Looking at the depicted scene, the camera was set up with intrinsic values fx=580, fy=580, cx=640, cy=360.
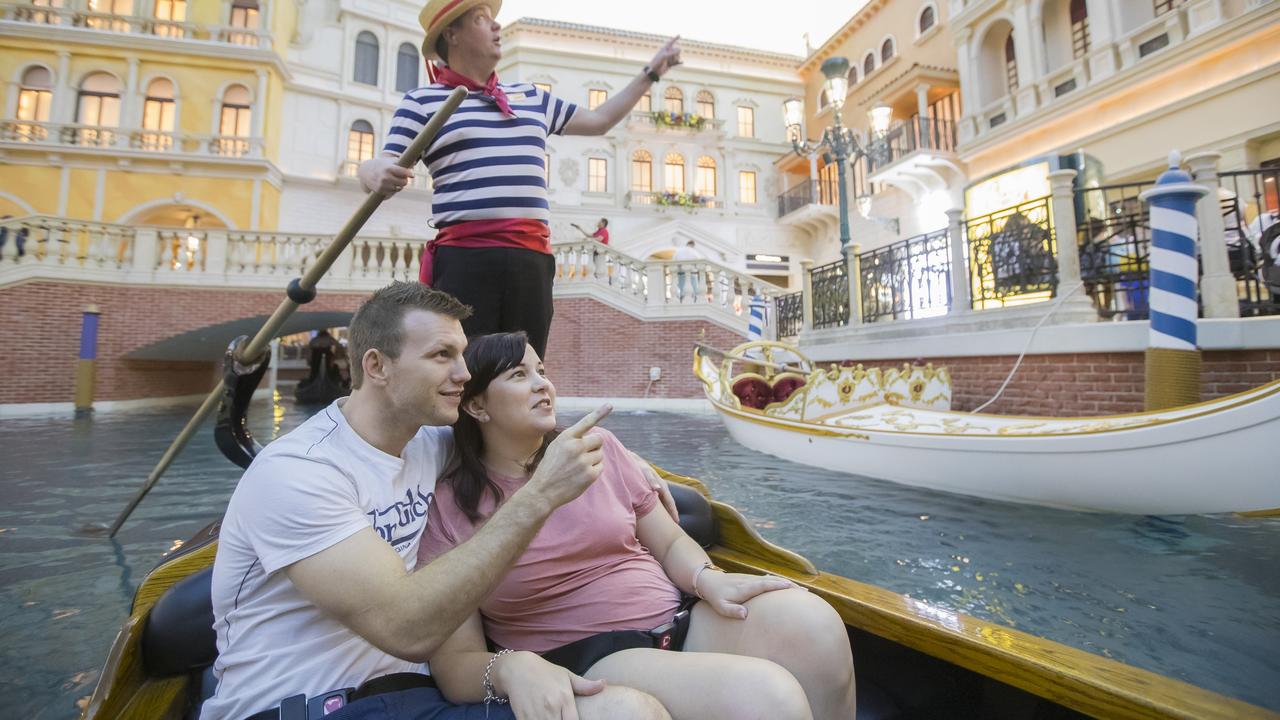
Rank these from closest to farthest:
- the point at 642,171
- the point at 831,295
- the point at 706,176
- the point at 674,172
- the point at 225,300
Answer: the point at 831,295 < the point at 225,300 < the point at 642,171 < the point at 674,172 < the point at 706,176

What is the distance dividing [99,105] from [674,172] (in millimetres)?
14529

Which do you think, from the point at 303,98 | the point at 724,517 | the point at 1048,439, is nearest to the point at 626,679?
the point at 724,517

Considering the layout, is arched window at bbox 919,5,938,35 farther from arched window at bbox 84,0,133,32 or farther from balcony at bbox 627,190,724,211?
arched window at bbox 84,0,133,32

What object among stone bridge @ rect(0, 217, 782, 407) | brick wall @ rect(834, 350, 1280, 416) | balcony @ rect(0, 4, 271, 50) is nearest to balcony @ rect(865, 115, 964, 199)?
stone bridge @ rect(0, 217, 782, 407)

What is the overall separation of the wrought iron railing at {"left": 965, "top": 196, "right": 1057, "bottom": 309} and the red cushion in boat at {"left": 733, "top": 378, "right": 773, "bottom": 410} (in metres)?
2.16

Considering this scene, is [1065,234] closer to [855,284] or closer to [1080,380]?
[1080,380]

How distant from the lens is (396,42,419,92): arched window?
16.4 m

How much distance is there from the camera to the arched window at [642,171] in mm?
18219

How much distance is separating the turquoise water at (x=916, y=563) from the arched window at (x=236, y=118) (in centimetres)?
1213

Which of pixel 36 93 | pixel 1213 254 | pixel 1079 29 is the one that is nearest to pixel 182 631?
pixel 1213 254

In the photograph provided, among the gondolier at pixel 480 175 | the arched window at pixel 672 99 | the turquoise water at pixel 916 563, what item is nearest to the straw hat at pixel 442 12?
the gondolier at pixel 480 175

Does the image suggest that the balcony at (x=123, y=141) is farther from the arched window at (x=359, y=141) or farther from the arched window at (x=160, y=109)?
the arched window at (x=359, y=141)

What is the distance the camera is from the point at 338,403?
3.79ft

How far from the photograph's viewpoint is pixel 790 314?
9656mm
